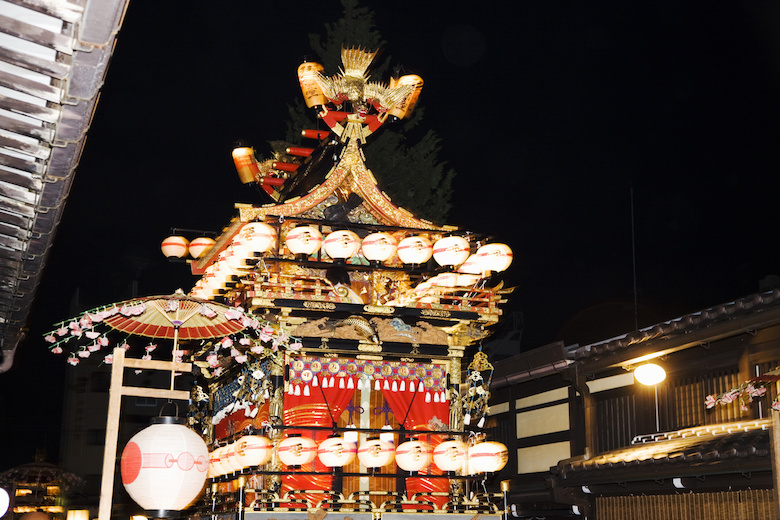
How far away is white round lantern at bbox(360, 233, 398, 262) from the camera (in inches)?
618

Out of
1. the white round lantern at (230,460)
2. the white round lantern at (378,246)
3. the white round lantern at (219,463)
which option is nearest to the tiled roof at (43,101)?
the white round lantern at (230,460)

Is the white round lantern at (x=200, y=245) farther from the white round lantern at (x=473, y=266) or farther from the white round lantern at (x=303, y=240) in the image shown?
the white round lantern at (x=473, y=266)

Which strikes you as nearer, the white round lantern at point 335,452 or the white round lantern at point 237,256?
the white round lantern at point 335,452

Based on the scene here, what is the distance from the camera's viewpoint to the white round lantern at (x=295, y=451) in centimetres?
1483

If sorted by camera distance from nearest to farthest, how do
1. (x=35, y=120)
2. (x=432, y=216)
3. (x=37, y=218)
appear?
(x=35, y=120)
(x=37, y=218)
(x=432, y=216)

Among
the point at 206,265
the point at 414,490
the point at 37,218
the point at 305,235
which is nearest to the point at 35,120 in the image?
the point at 37,218

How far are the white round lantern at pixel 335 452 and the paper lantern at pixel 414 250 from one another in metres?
3.40

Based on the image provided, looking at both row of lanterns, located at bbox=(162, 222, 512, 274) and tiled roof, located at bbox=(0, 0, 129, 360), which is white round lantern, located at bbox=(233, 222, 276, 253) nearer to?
row of lanterns, located at bbox=(162, 222, 512, 274)

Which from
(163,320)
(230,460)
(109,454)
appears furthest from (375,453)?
(109,454)

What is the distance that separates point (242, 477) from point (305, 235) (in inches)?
172

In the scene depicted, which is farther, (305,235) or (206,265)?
(206,265)

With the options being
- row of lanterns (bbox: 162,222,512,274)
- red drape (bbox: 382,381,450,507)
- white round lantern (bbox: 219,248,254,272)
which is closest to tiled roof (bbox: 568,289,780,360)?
row of lanterns (bbox: 162,222,512,274)

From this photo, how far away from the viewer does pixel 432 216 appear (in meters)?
25.6

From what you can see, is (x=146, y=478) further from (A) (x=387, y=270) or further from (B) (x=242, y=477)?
(A) (x=387, y=270)
